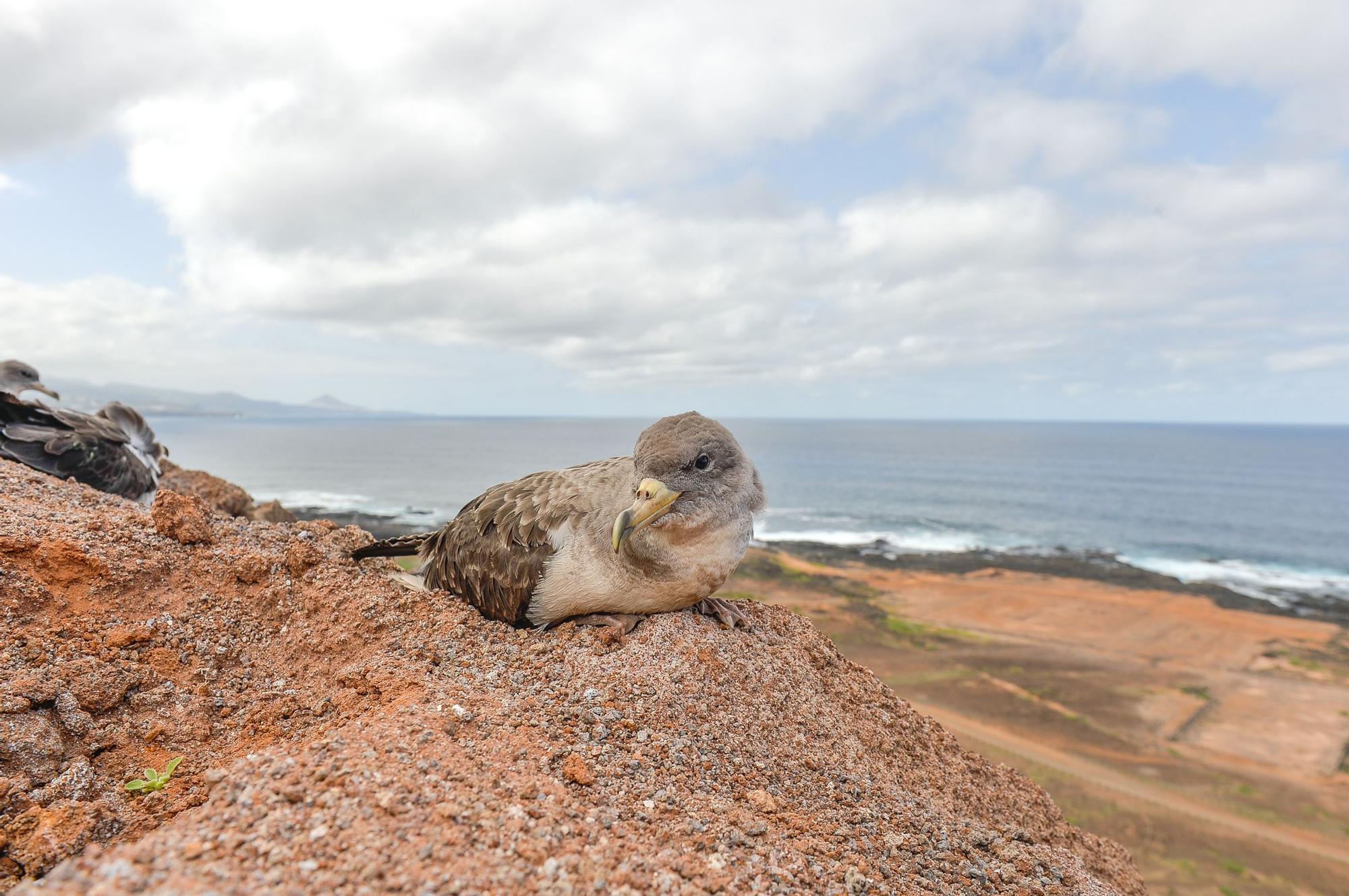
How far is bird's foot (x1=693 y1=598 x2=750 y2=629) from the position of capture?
16.8 ft

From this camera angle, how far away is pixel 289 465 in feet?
343

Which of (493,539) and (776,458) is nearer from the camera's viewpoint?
(493,539)

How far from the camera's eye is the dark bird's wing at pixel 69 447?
26.7 ft

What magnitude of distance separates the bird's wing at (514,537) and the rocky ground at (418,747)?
19 cm

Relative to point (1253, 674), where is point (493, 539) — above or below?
above

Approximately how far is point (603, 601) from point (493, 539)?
3.32ft

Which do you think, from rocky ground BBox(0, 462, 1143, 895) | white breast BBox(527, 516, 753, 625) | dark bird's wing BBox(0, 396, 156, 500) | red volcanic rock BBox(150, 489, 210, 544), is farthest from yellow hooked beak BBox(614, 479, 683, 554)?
dark bird's wing BBox(0, 396, 156, 500)

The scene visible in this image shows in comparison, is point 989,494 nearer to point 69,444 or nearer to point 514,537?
point 514,537

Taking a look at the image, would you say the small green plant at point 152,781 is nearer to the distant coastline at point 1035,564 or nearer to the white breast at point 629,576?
the white breast at point 629,576

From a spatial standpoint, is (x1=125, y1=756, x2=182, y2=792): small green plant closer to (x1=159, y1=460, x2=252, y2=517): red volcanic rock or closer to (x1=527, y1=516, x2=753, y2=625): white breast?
(x1=527, y1=516, x2=753, y2=625): white breast

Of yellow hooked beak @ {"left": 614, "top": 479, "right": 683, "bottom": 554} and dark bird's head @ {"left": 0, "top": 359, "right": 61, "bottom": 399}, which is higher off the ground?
dark bird's head @ {"left": 0, "top": 359, "right": 61, "bottom": 399}

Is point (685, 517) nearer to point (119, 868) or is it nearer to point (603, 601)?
point (603, 601)

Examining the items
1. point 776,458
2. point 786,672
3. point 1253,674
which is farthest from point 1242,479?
point 786,672

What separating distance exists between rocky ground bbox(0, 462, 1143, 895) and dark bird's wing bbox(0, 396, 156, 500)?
8.98ft
